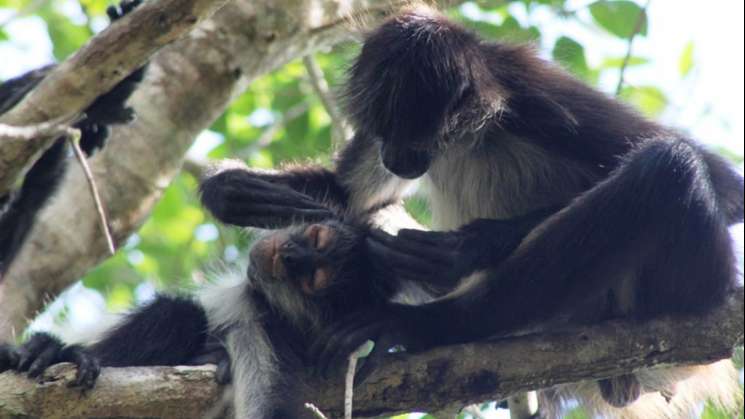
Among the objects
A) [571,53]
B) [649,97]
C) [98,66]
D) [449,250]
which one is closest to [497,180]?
[449,250]

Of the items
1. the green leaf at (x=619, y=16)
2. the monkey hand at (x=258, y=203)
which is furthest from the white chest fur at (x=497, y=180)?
the green leaf at (x=619, y=16)

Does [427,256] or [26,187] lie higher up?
[26,187]

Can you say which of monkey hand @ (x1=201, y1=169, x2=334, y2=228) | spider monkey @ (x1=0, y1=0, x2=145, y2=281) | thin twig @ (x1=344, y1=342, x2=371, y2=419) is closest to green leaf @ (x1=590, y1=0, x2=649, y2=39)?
monkey hand @ (x1=201, y1=169, x2=334, y2=228)

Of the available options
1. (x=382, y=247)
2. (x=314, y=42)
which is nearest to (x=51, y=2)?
(x=314, y=42)

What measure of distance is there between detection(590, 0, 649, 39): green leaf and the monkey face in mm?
3008

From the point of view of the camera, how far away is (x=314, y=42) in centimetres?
727

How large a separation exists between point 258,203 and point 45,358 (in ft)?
5.11

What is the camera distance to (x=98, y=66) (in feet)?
14.5

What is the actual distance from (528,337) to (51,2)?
7278mm

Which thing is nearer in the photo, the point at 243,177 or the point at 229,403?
the point at 229,403

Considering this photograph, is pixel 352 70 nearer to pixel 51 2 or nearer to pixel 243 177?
pixel 243 177

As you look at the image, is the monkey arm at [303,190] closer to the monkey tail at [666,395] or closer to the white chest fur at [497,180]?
the white chest fur at [497,180]

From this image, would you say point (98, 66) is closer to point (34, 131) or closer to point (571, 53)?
point (34, 131)

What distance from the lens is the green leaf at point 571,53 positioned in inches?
297
